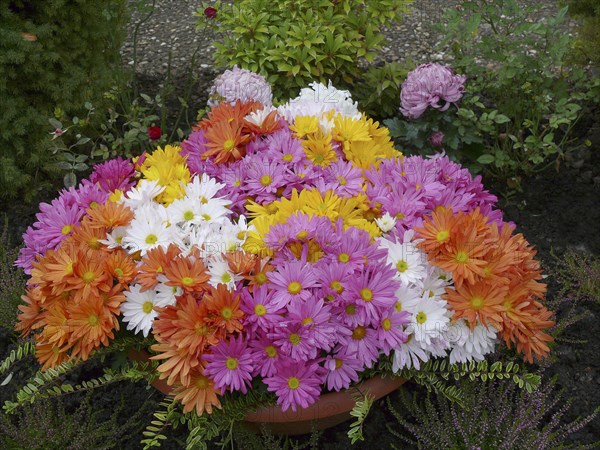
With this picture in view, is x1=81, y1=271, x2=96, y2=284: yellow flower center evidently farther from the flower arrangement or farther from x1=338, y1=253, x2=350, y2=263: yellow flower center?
x1=338, y1=253, x2=350, y2=263: yellow flower center

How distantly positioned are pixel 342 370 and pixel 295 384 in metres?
0.14

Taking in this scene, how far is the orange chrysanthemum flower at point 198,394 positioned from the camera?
1607mm

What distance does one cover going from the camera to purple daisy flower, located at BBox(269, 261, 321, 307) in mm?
1633

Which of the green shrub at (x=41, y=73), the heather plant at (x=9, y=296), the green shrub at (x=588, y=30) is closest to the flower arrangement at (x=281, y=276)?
the heather plant at (x=9, y=296)

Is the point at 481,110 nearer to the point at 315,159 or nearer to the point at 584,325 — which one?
the point at 584,325

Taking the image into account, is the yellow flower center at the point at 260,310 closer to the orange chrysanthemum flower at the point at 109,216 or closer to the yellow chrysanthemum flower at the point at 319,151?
the orange chrysanthemum flower at the point at 109,216

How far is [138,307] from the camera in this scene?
1758 mm

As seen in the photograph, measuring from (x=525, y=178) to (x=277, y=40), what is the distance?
5.19 feet

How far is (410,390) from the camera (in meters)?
2.34

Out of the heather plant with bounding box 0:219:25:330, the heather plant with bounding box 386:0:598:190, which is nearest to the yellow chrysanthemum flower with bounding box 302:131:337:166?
the heather plant with bounding box 386:0:598:190

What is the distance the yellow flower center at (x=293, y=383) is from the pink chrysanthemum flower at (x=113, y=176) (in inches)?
36.1

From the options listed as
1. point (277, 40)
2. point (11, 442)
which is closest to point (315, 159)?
point (11, 442)

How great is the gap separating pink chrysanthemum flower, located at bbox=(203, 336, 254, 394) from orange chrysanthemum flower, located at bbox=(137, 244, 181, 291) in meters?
0.26

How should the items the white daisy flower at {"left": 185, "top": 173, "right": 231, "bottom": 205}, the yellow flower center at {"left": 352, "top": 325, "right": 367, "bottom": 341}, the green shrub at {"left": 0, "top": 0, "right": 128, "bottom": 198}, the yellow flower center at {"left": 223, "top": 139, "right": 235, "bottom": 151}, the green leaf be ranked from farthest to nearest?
the green leaf → the green shrub at {"left": 0, "top": 0, "right": 128, "bottom": 198} → the yellow flower center at {"left": 223, "top": 139, "right": 235, "bottom": 151} → the white daisy flower at {"left": 185, "top": 173, "right": 231, "bottom": 205} → the yellow flower center at {"left": 352, "top": 325, "right": 367, "bottom": 341}
